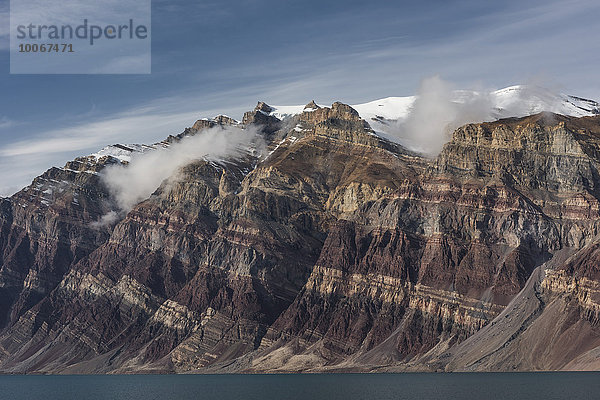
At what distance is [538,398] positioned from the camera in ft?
654

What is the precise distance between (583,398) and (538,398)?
1004 centimetres

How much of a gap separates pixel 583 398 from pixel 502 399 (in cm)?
1672

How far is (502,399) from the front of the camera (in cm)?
19975

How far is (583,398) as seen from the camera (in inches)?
7598

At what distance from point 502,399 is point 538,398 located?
7585mm
